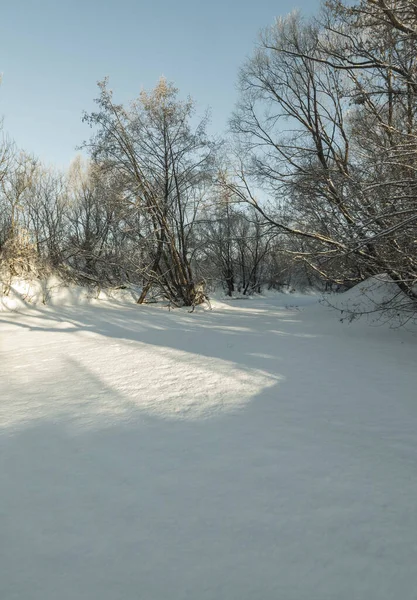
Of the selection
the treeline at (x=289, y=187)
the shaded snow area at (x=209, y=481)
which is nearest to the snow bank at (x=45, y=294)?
the treeline at (x=289, y=187)

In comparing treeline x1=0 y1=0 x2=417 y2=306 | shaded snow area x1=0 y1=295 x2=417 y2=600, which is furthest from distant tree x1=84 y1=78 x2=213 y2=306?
shaded snow area x1=0 y1=295 x2=417 y2=600

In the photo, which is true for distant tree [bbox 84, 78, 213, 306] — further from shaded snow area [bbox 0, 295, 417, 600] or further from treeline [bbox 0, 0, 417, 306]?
shaded snow area [bbox 0, 295, 417, 600]

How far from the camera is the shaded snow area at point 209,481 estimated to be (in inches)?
56.4

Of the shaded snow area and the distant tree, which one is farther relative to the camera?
the distant tree

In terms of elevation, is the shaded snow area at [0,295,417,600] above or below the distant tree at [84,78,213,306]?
below

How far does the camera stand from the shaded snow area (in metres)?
1.43

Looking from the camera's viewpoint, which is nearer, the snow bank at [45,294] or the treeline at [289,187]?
the treeline at [289,187]

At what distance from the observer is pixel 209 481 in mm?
2082

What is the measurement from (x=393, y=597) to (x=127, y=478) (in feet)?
4.83

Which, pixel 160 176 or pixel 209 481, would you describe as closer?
pixel 209 481

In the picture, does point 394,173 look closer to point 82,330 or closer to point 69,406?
point 69,406

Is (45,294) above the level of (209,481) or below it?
above

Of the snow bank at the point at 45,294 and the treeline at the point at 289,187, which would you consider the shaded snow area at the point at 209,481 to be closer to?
the treeline at the point at 289,187

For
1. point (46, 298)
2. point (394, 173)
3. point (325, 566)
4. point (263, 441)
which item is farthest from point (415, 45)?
point (46, 298)
